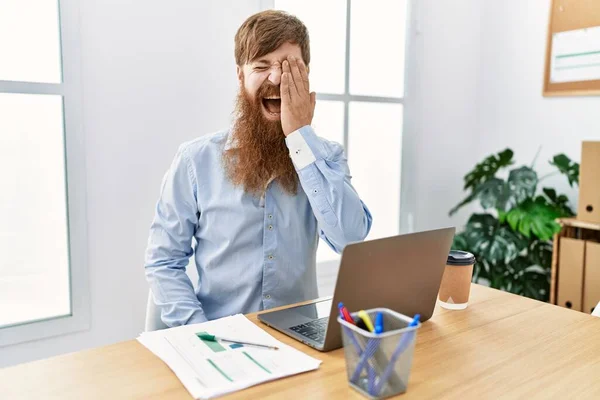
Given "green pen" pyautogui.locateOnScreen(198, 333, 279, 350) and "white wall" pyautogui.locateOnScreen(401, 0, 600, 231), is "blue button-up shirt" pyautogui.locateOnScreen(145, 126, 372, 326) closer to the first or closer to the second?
"green pen" pyautogui.locateOnScreen(198, 333, 279, 350)

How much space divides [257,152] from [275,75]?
0.23 m

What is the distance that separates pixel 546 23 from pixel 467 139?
2.66ft

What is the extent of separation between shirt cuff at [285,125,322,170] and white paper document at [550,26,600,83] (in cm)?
219

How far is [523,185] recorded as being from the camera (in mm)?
2727

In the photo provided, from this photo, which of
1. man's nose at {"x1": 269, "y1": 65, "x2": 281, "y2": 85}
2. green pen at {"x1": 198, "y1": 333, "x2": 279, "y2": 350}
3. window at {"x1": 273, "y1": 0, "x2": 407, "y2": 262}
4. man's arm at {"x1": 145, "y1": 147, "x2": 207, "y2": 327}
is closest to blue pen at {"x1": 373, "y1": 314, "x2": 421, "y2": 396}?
green pen at {"x1": 198, "y1": 333, "x2": 279, "y2": 350}

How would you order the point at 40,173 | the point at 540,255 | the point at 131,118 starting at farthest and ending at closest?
1. the point at 540,255
2. the point at 131,118
3. the point at 40,173

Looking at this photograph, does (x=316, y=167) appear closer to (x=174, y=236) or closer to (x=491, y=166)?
(x=174, y=236)

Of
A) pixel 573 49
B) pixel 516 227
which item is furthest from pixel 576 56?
pixel 516 227

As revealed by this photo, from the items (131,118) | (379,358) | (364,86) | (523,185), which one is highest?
(364,86)

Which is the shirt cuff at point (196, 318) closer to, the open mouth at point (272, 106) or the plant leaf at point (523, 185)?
the open mouth at point (272, 106)

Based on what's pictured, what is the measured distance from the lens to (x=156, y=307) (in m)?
1.48

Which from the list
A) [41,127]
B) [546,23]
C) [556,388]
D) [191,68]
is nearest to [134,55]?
[191,68]

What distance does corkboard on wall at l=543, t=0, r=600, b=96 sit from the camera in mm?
2855

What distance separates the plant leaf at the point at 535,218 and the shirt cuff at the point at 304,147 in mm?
1626
